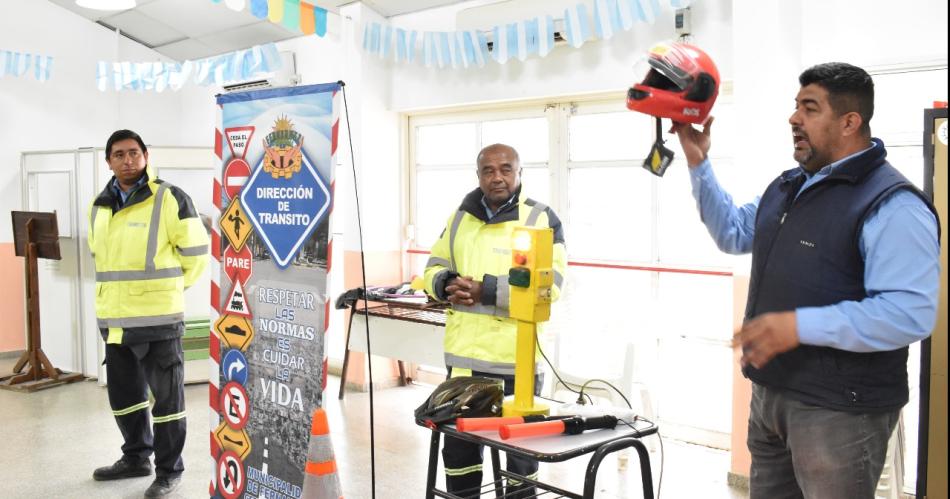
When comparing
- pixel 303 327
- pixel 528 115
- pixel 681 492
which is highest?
pixel 528 115

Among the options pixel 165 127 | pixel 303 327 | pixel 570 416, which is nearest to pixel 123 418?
pixel 303 327

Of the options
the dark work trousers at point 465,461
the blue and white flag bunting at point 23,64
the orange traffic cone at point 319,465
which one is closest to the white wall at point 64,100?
the blue and white flag bunting at point 23,64

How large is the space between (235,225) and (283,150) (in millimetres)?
379

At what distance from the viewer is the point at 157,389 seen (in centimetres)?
368

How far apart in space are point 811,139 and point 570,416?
0.94 meters

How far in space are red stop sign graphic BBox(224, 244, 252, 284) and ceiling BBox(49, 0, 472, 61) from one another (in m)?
3.10

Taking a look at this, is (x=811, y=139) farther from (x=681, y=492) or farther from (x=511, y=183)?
(x=681, y=492)

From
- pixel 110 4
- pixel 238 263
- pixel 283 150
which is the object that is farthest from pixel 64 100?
pixel 283 150

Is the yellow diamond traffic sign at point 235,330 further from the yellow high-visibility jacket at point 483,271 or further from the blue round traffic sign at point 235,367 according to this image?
the yellow high-visibility jacket at point 483,271

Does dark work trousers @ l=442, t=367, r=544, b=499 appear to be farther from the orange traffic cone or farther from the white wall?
the white wall

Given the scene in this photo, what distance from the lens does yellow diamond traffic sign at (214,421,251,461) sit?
288 cm

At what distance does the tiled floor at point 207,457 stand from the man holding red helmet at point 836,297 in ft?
6.53

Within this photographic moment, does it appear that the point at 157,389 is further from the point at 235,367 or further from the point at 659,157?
the point at 659,157

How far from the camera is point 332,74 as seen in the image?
20.0 feet
